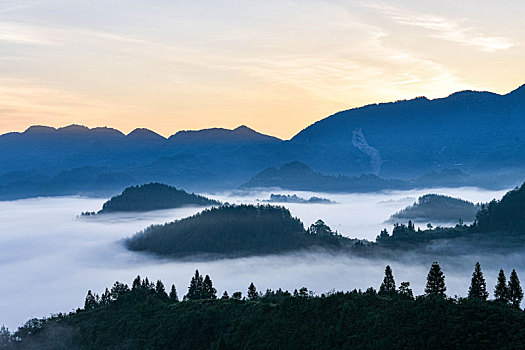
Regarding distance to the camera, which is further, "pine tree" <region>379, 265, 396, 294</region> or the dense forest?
"pine tree" <region>379, 265, 396, 294</region>

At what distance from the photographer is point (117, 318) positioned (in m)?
188

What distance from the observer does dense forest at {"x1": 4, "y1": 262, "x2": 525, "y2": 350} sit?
114m

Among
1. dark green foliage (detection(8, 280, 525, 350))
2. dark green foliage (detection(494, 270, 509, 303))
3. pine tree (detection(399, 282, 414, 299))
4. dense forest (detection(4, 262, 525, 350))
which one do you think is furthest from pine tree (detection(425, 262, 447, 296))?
dark green foliage (detection(494, 270, 509, 303))

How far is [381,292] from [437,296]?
88.6 feet

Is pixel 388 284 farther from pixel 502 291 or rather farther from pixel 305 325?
pixel 305 325

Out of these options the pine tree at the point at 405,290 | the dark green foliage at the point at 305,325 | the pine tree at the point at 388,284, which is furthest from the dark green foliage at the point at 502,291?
the pine tree at the point at 388,284

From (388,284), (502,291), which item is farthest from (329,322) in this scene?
(502,291)

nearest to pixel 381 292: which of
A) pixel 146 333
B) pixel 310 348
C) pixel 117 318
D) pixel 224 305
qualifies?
pixel 310 348

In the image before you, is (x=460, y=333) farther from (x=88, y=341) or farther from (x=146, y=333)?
(x=88, y=341)

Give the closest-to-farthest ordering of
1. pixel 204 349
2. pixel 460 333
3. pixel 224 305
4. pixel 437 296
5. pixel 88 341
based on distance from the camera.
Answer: pixel 460 333 < pixel 437 296 < pixel 204 349 < pixel 224 305 < pixel 88 341

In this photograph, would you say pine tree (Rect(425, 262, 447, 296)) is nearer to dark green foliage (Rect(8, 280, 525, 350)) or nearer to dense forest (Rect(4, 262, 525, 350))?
dense forest (Rect(4, 262, 525, 350))

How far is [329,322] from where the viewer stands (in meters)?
135

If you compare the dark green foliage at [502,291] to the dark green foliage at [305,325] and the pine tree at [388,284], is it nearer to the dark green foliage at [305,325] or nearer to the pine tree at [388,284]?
the dark green foliage at [305,325]

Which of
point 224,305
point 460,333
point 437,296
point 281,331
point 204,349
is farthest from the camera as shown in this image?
point 224,305
